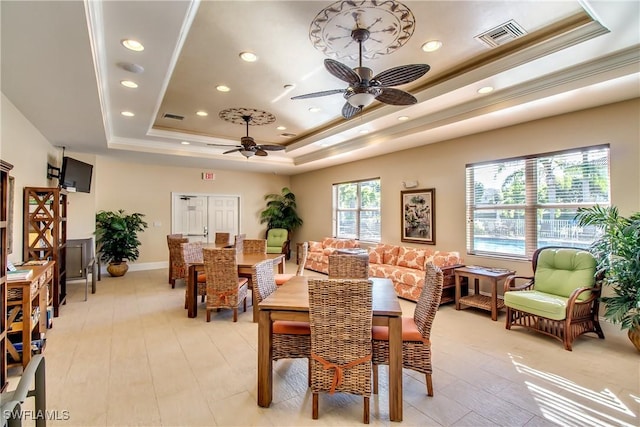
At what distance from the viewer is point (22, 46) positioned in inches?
93.1

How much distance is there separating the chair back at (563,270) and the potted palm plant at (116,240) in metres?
7.44

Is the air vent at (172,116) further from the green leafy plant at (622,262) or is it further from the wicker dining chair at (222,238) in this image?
the green leafy plant at (622,262)

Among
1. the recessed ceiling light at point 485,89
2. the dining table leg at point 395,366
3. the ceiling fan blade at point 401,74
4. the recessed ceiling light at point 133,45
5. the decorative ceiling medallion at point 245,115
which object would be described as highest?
the decorative ceiling medallion at point 245,115

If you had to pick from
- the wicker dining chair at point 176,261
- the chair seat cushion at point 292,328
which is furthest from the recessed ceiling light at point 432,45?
the wicker dining chair at point 176,261

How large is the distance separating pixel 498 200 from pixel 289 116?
3.56m

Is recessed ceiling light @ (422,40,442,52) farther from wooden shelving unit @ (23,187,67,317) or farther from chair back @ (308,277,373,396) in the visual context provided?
wooden shelving unit @ (23,187,67,317)

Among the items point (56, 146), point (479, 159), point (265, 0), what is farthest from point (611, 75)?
point (56, 146)

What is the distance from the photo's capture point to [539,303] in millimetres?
3410

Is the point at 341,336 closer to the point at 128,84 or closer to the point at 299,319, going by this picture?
the point at 299,319

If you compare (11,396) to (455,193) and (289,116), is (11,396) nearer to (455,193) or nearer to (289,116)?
(289,116)

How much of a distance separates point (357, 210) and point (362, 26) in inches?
200

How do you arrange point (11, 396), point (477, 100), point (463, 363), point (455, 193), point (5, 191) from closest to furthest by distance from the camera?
point (11, 396) → point (5, 191) → point (463, 363) → point (477, 100) → point (455, 193)

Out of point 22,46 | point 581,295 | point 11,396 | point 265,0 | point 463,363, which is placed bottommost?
point 463,363

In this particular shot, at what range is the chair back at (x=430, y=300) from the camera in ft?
7.32
